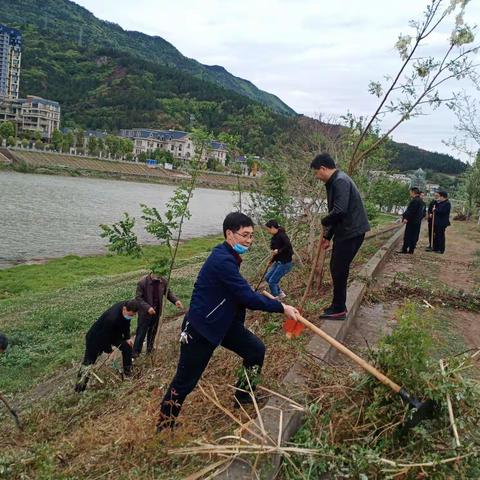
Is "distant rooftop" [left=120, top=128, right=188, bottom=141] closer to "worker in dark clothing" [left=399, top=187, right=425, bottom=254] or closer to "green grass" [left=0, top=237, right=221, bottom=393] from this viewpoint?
"green grass" [left=0, top=237, right=221, bottom=393]

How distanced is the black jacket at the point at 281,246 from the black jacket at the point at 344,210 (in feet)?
6.29

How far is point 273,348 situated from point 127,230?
8.84ft

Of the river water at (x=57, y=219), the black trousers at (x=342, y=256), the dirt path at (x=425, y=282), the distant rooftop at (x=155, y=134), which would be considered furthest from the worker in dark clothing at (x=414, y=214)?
the distant rooftop at (x=155, y=134)

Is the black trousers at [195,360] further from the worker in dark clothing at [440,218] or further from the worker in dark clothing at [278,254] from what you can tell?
the worker in dark clothing at [440,218]

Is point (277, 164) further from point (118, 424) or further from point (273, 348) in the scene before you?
point (118, 424)

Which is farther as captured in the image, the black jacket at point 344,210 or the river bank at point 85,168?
the river bank at point 85,168

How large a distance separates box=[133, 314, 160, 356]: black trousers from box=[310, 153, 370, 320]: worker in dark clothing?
2878 millimetres

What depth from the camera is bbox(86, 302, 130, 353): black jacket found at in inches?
249

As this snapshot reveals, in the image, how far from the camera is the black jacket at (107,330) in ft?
20.7

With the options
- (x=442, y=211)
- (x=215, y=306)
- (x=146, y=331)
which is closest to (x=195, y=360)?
(x=215, y=306)

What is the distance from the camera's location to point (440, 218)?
12352 mm

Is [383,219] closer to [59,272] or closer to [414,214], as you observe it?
[59,272]

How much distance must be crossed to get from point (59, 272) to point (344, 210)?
1580 centimetres

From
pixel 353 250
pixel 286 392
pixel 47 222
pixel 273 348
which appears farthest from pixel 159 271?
pixel 47 222
